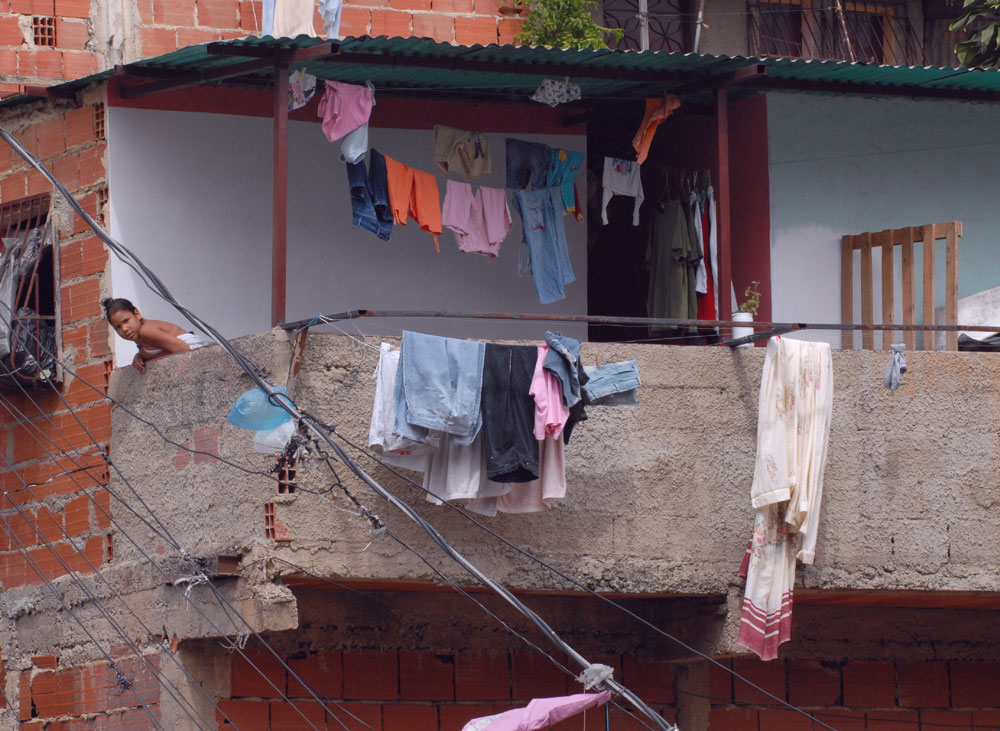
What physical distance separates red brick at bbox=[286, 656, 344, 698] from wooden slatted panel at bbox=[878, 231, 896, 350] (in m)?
4.16

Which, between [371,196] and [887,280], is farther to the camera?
[887,280]

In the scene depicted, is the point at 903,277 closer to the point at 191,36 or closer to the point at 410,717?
the point at 410,717

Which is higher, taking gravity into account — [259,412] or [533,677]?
[259,412]

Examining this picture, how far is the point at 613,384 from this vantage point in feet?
31.2

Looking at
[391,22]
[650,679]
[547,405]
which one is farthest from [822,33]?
[547,405]

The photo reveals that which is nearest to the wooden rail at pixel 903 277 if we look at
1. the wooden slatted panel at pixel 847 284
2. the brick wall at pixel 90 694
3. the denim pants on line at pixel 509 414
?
the wooden slatted panel at pixel 847 284

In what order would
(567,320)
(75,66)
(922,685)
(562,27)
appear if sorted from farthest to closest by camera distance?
(562,27), (75,66), (922,685), (567,320)

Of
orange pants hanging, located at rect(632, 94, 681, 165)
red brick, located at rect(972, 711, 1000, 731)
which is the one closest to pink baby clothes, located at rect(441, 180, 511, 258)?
orange pants hanging, located at rect(632, 94, 681, 165)

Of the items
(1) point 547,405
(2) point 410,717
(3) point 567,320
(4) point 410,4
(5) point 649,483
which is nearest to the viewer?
(1) point 547,405

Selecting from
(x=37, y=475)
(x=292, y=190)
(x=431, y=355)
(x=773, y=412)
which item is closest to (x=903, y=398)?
(x=773, y=412)

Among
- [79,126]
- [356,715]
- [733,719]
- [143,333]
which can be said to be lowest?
[733,719]

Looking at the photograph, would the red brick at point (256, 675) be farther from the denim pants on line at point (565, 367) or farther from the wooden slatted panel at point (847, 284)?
the wooden slatted panel at point (847, 284)

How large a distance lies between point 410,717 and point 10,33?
5.32 meters

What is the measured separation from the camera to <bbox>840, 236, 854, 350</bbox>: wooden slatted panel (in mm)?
12031
